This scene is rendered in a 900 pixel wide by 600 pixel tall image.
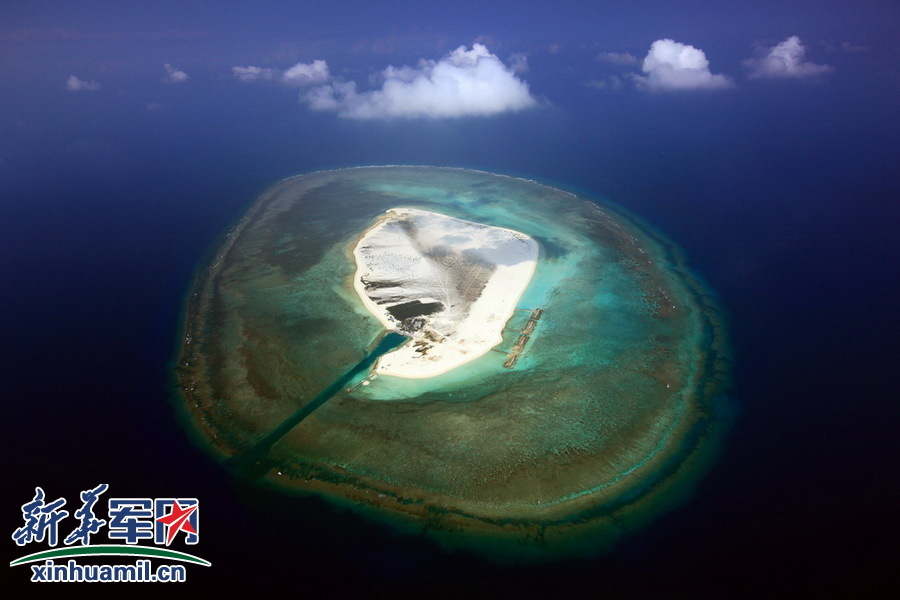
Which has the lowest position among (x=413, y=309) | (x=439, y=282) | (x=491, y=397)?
(x=491, y=397)

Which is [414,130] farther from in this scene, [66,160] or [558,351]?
[558,351]

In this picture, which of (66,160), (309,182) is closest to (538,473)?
(309,182)

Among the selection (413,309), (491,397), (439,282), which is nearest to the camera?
(491,397)

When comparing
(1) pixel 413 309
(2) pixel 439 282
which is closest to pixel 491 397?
(1) pixel 413 309

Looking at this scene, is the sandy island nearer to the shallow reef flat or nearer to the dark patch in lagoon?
the dark patch in lagoon

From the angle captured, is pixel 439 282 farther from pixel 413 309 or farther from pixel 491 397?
pixel 491 397

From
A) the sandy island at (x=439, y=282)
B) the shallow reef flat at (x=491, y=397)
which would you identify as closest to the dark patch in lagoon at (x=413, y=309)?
the sandy island at (x=439, y=282)

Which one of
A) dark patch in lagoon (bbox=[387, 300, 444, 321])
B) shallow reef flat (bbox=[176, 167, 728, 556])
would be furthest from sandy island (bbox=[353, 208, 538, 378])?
shallow reef flat (bbox=[176, 167, 728, 556])
